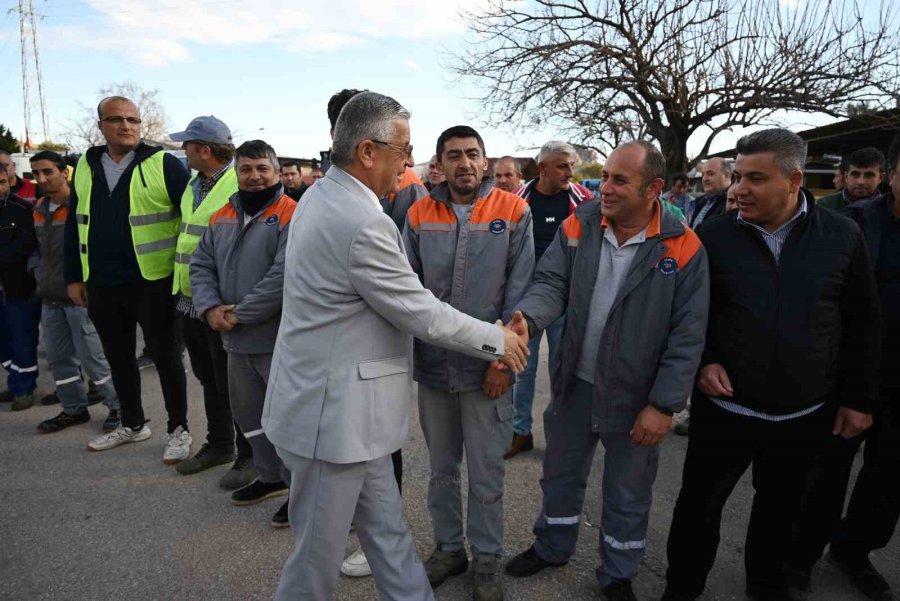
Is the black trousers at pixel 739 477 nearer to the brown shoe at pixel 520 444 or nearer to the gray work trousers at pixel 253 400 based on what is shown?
the brown shoe at pixel 520 444

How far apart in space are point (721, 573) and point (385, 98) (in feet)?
9.01

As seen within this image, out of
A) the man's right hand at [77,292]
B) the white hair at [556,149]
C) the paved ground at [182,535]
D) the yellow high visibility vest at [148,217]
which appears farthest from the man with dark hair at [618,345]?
the man's right hand at [77,292]

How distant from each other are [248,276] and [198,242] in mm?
539

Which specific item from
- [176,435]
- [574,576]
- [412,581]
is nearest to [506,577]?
[574,576]

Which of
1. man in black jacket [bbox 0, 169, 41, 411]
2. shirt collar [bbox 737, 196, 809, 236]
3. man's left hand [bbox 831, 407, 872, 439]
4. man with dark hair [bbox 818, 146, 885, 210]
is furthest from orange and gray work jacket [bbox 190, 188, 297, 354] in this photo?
man with dark hair [bbox 818, 146, 885, 210]

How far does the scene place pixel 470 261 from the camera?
265 centimetres

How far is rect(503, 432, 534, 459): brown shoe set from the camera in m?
4.14

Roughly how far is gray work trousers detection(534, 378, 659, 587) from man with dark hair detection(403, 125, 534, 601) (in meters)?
0.24

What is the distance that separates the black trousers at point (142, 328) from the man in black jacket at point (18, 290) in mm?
1636

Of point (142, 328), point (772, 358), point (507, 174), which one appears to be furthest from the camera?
point (507, 174)

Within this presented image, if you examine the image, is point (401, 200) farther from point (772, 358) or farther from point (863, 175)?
point (863, 175)

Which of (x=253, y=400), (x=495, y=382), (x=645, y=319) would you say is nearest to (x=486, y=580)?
(x=495, y=382)

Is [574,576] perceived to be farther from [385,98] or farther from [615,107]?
[615,107]

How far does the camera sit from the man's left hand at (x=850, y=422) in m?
2.48
